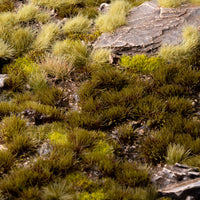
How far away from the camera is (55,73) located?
24.4ft

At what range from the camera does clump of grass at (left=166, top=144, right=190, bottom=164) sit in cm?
485

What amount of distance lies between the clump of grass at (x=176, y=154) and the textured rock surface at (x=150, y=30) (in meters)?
3.71

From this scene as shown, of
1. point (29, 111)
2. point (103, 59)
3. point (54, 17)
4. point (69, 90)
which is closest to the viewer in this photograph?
point (29, 111)

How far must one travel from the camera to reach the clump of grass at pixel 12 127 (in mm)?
5379

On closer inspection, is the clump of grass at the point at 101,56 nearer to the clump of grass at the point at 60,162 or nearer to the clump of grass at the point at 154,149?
the clump of grass at the point at 154,149

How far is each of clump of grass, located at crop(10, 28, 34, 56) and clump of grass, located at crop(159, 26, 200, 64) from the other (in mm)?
3939

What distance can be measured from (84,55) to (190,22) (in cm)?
336

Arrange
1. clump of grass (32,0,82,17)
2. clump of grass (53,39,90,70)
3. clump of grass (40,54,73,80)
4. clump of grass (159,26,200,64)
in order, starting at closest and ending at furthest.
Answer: clump of grass (40,54,73,80) < clump of grass (159,26,200,64) < clump of grass (53,39,90,70) < clump of grass (32,0,82,17)

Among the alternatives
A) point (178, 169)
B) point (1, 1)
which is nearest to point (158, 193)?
point (178, 169)

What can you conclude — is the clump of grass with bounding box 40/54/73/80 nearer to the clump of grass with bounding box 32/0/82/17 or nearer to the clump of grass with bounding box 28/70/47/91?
the clump of grass with bounding box 28/70/47/91

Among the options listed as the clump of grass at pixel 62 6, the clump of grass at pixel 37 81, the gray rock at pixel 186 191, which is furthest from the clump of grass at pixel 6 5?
the gray rock at pixel 186 191

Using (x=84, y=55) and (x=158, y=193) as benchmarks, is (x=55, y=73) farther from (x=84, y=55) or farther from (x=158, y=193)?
(x=158, y=193)

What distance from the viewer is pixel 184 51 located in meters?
7.61

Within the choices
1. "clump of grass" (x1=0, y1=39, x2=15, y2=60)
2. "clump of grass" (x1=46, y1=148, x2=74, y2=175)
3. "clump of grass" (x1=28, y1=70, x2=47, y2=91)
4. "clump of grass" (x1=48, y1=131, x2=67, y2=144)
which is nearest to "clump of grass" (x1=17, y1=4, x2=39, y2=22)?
"clump of grass" (x1=0, y1=39, x2=15, y2=60)
